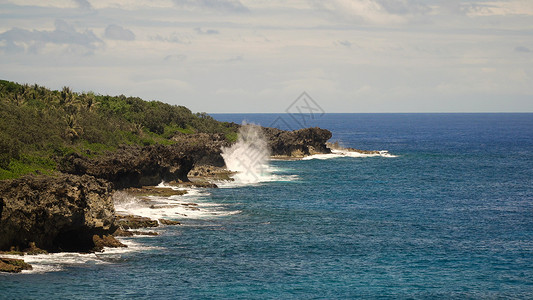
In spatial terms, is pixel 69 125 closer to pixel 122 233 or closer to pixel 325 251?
pixel 122 233

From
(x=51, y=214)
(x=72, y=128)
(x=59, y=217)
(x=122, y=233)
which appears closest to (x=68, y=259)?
(x=59, y=217)

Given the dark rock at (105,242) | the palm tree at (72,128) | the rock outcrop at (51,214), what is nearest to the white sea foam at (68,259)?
the dark rock at (105,242)

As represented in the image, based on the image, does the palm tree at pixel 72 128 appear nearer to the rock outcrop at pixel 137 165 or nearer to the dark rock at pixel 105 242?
the rock outcrop at pixel 137 165

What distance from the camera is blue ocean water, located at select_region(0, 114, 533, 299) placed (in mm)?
46469

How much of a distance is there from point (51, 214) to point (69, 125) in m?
40.0

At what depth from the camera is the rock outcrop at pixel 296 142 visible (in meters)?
156

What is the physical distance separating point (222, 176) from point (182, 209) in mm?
34980

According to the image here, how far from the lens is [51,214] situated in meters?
51.6

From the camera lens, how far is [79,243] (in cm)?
5491

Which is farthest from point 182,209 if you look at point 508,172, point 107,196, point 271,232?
point 508,172

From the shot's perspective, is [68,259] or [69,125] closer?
[68,259]

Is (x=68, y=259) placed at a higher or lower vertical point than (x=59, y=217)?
lower

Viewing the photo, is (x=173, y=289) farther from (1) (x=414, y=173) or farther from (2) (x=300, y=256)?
(1) (x=414, y=173)

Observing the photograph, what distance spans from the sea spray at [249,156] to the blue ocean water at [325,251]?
14.1 meters
